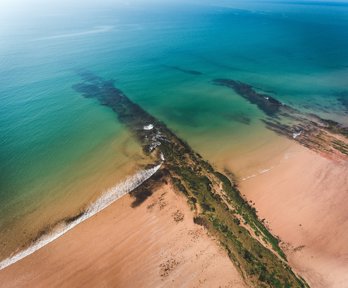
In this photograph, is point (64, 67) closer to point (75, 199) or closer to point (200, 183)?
point (75, 199)

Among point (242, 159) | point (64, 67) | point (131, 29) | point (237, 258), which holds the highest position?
point (237, 258)

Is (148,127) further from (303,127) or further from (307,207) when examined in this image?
(303,127)

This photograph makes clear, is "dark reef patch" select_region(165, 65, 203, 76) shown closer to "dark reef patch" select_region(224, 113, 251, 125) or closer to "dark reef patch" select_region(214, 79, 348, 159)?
"dark reef patch" select_region(214, 79, 348, 159)

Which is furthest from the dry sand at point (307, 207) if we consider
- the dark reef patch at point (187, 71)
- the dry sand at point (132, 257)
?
the dark reef patch at point (187, 71)

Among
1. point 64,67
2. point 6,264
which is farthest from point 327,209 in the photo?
point 64,67

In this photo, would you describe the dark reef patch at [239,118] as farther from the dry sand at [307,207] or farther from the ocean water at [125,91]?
the dry sand at [307,207]

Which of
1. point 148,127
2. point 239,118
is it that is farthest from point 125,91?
point 239,118

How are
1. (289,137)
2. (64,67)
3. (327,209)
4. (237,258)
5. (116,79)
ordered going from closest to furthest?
1. (237,258)
2. (327,209)
3. (289,137)
4. (116,79)
5. (64,67)
